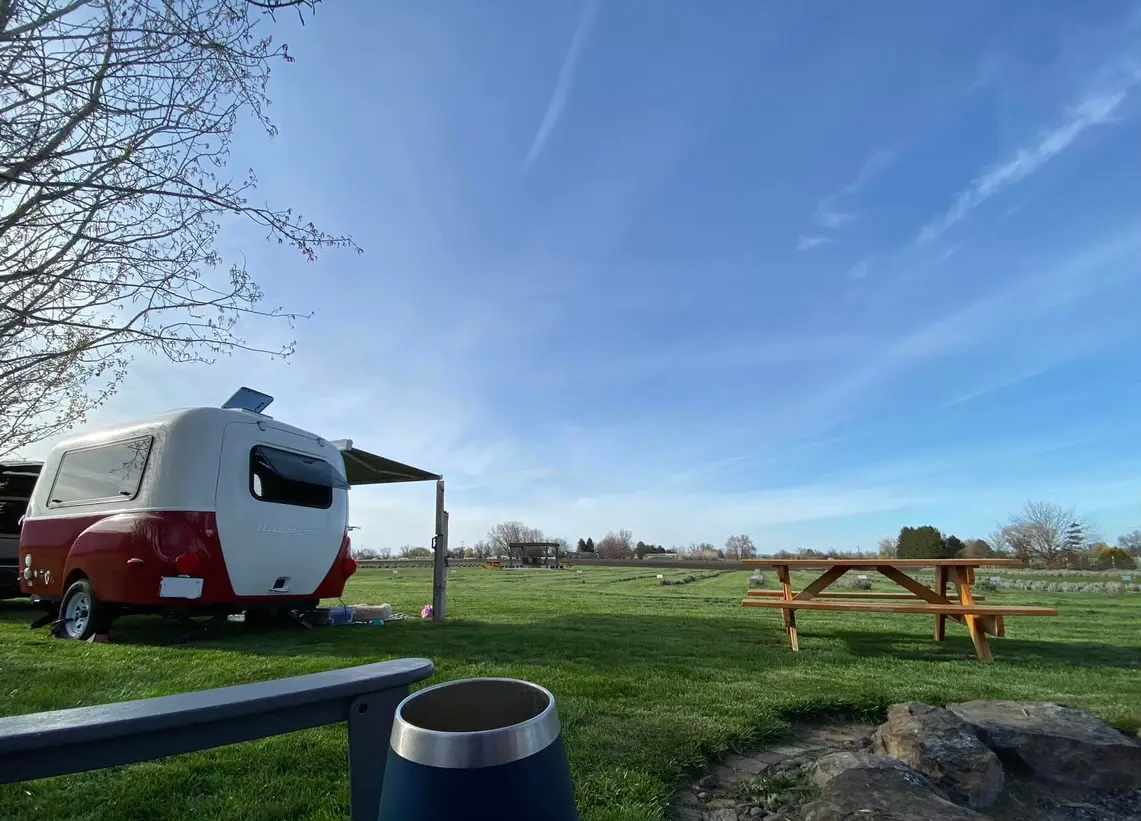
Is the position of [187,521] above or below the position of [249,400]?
below

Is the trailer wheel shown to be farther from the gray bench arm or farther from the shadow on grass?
the shadow on grass

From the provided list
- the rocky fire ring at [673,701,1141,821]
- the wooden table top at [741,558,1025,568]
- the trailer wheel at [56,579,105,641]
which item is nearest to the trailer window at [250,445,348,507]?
the trailer wheel at [56,579,105,641]

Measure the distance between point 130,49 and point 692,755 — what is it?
14.7 ft

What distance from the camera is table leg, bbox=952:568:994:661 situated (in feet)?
20.3

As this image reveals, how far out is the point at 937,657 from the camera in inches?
248

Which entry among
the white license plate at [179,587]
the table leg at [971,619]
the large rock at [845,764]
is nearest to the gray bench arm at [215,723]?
the large rock at [845,764]

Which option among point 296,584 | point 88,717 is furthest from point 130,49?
point 296,584

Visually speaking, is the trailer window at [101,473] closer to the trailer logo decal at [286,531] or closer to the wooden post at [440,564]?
the trailer logo decal at [286,531]

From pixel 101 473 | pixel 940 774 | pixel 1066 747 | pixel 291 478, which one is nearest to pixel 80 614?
pixel 101 473

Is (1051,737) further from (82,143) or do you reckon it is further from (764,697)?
(82,143)

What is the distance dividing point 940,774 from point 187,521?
642 centimetres

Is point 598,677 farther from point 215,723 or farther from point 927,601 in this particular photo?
point 927,601

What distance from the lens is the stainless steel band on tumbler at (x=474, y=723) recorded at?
119cm

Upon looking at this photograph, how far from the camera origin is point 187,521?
6.27 m
